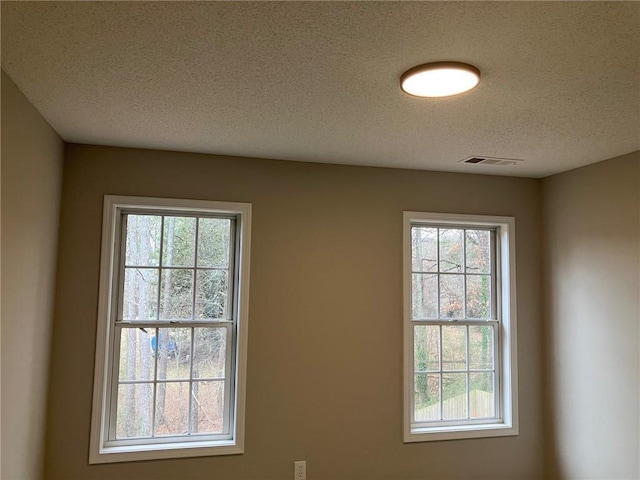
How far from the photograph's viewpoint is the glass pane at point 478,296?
4.01m

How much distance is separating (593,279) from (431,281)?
1088 mm

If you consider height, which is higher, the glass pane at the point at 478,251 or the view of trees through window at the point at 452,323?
the glass pane at the point at 478,251

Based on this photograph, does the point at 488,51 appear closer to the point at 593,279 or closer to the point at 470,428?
the point at 593,279

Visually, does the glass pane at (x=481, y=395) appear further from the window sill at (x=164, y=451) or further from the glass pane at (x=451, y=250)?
the window sill at (x=164, y=451)

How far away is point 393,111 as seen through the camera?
8.43 ft

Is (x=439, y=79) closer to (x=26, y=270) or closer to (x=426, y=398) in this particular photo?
(x=26, y=270)

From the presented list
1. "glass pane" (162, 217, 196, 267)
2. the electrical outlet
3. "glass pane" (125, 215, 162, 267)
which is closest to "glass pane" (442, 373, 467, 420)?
the electrical outlet

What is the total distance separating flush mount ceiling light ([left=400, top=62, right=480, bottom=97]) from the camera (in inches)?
79.5

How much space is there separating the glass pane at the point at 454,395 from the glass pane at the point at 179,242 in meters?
2.05

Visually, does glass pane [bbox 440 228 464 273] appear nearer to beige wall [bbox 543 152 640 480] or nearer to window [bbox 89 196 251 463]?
beige wall [bbox 543 152 640 480]

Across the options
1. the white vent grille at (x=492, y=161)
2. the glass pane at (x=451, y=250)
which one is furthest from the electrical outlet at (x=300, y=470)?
the white vent grille at (x=492, y=161)

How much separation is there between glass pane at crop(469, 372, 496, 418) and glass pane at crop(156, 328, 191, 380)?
2.08m

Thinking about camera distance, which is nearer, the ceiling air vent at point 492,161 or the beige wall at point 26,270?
the beige wall at point 26,270

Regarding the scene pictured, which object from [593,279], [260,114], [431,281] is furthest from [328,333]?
[593,279]
